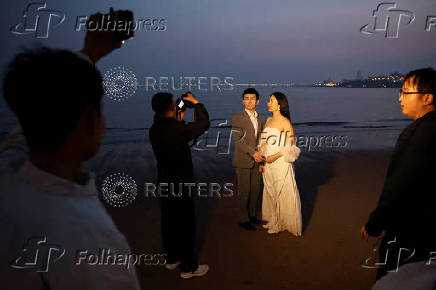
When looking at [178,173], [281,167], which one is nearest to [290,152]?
[281,167]

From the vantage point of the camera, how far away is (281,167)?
17.2ft

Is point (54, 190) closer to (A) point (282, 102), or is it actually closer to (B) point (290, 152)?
(B) point (290, 152)

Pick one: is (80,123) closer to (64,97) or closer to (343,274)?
(64,97)

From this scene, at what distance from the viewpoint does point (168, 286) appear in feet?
13.1

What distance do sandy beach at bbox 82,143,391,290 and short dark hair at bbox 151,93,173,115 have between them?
2263 mm

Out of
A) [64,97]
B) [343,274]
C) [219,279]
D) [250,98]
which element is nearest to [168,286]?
[219,279]

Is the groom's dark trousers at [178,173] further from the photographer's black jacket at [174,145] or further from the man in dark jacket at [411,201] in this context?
the man in dark jacket at [411,201]

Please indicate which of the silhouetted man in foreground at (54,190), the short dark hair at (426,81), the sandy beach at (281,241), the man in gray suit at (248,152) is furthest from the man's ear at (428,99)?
the man in gray suit at (248,152)

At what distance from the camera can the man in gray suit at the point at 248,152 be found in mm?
5547

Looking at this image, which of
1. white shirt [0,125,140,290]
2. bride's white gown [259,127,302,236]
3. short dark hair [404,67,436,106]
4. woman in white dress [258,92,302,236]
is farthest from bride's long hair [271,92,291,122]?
white shirt [0,125,140,290]

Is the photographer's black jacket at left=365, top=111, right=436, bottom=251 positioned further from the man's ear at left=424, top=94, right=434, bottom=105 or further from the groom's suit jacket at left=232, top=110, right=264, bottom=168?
the groom's suit jacket at left=232, top=110, right=264, bottom=168

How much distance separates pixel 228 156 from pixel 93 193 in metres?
11.5

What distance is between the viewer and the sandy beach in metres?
4.10

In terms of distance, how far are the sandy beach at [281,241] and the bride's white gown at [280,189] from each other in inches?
8.8
